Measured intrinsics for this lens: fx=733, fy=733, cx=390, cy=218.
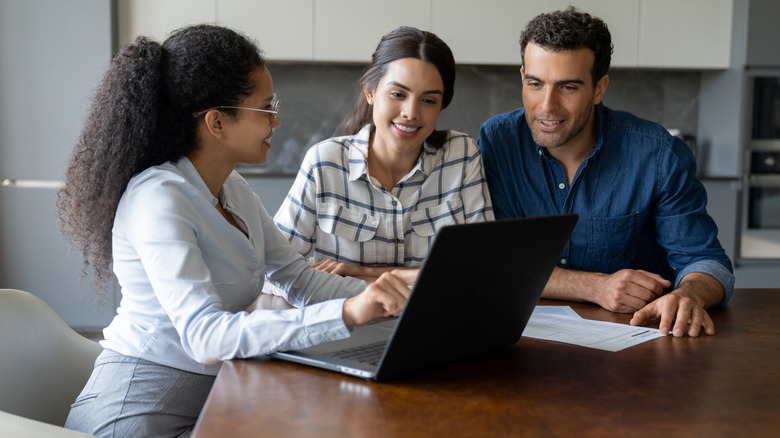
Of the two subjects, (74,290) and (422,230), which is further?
(74,290)

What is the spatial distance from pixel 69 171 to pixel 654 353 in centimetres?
109

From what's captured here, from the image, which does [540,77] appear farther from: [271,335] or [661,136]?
[271,335]

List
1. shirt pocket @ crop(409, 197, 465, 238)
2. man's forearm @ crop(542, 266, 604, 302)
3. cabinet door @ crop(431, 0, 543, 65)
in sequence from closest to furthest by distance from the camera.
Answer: man's forearm @ crop(542, 266, 604, 302), shirt pocket @ crop(409, 197, 465, 238), cabinet door @ crop(431, 0, 543, 65)

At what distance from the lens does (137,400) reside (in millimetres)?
1200

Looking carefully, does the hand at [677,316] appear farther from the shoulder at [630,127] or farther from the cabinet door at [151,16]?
the cabinet door at [151,16]

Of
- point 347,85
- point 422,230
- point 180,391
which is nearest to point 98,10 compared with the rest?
point 347,85

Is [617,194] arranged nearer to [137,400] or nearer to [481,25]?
[137,400]

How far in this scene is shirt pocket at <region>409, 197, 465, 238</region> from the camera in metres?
1.97

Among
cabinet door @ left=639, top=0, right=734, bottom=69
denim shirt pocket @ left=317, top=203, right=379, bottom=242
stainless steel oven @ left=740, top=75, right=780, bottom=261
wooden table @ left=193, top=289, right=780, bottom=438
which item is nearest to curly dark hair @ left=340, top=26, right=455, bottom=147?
denim shirt pocket @ left=317, top=203, right=379, bottom=242

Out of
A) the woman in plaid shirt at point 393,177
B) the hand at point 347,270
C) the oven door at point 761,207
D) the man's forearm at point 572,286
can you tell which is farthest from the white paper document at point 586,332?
the oven door at point 761,207

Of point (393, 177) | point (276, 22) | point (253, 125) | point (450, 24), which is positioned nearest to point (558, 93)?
point (393, 177)

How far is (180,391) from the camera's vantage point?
4.06 ft

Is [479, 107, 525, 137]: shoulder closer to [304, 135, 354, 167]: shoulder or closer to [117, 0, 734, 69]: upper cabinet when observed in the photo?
[304, 135, 354, 167]: shoulder

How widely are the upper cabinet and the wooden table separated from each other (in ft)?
9.88
